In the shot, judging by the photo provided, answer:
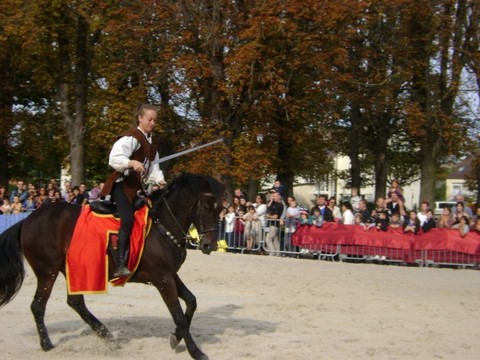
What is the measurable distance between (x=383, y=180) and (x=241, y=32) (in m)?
12.1

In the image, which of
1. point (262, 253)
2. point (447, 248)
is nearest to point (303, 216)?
point (262, 253)

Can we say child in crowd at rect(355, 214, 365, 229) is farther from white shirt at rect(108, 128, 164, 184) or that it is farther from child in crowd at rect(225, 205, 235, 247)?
white shirt at rect(108, 128, 164, 184)

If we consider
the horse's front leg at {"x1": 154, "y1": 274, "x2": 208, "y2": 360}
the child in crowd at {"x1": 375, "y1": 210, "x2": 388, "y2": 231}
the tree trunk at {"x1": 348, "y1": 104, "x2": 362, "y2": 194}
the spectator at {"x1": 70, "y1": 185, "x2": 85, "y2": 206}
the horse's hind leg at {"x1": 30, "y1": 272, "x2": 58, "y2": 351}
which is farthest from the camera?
the tree trunk at {"x1": 348, "y1": 104, "x2": 362, "y2": 194}

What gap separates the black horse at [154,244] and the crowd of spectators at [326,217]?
986cm

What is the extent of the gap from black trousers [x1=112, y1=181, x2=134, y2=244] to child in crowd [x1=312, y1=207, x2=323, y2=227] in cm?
1068

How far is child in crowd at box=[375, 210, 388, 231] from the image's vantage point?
684 inches

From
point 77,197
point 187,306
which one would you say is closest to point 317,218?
point 77,197

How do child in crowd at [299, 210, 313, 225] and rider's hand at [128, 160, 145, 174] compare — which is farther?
child in crowd at [299, 210, 313, 225]

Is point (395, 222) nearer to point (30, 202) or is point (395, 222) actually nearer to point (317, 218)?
point (317, 218)

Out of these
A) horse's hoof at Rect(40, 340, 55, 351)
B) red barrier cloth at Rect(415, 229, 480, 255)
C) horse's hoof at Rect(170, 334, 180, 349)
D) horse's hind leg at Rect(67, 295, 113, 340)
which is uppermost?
red barrier cloth at Rect(415, 229, 480, 255)

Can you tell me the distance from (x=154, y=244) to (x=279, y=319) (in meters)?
2.57

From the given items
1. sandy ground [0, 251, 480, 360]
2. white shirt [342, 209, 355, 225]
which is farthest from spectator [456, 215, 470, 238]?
white shirt [342, 209, 355, 225]

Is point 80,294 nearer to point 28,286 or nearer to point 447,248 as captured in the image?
point 28,286

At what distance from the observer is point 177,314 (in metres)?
7.62
